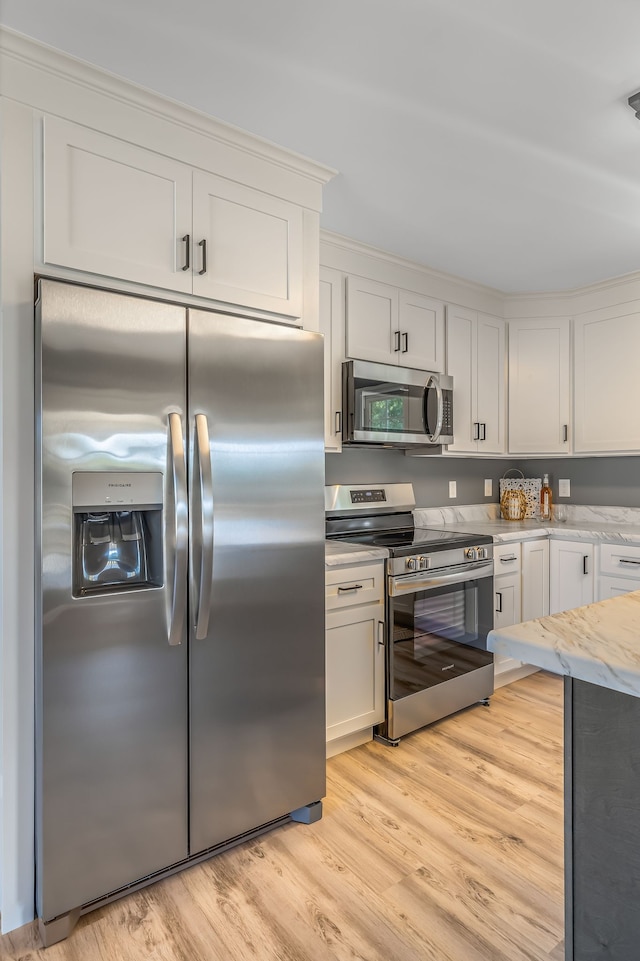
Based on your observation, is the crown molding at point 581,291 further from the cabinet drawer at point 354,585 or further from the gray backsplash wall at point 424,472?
the cabinet drawer at point 354,585

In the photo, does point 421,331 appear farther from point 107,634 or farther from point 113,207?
point 107,634

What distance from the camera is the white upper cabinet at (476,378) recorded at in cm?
348

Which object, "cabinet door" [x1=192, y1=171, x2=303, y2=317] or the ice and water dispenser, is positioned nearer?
the ice and water dispenser

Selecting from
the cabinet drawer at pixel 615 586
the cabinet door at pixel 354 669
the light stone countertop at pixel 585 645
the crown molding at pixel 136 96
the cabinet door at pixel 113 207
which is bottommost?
the cabinet door at pixel 354 669

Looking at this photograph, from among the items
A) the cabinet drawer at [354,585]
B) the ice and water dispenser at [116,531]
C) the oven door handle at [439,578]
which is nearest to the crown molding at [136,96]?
the ice and water dispenser at [116,531]

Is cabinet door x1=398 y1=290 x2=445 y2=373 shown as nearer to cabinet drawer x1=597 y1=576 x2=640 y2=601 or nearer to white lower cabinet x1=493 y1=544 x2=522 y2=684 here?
white lower cabinet x1=493 y1=544 x2=522 y2=684

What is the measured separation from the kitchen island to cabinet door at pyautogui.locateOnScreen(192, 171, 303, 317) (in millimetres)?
1506

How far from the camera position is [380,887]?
1717mm

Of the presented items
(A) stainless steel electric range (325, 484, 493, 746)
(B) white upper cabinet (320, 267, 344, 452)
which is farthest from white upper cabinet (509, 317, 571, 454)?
(B) white upper cabinet (320, 267, 344, 452)

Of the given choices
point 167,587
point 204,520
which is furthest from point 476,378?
point 167,587

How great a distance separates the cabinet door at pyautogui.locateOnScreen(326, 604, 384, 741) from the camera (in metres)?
2.35

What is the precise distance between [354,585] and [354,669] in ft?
1.23

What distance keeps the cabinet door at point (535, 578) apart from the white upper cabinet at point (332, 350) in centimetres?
145

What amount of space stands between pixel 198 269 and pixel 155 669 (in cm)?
130
